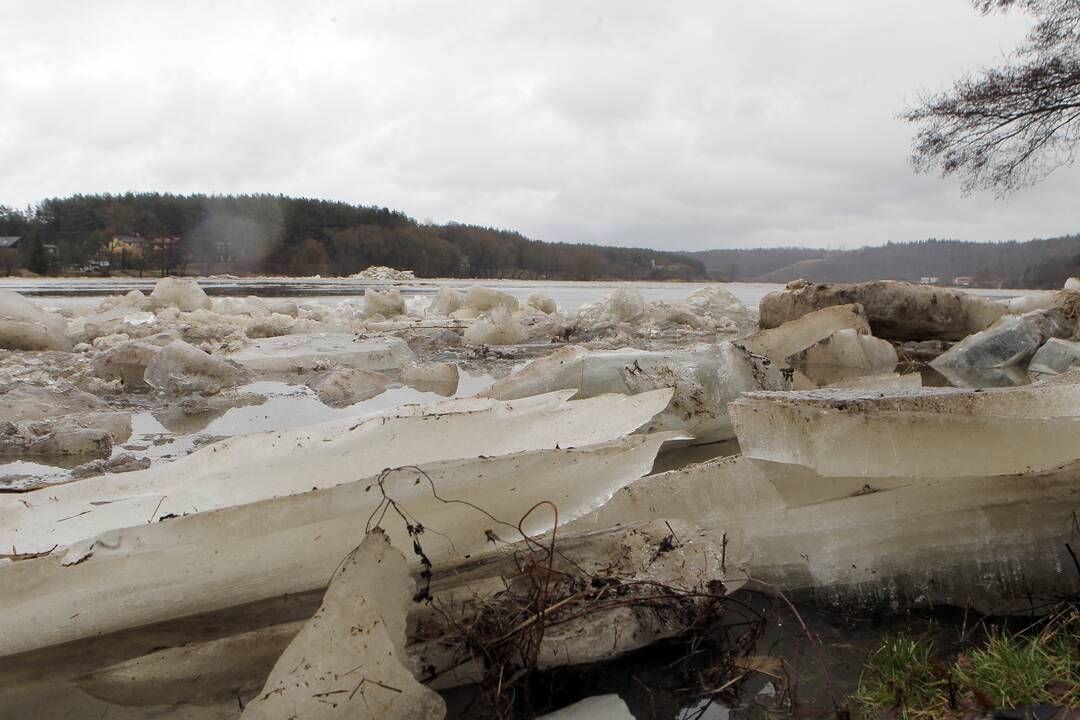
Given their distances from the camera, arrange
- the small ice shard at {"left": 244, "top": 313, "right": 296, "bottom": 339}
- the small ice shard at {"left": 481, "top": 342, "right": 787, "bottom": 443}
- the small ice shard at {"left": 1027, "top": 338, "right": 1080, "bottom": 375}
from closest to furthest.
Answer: the small ice shard at {"left": 481, "top": 342, "right": 787, "bottom": 443} < the small ice shard at {"left": 1027, "top": 338, "right": 1080, "bottom": 375} < the small ice shard at {"left": 244, "top": 313, "right": 296, "bottom": 339}

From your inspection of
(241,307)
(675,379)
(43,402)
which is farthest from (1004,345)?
(241,307)

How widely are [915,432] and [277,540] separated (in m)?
1.03

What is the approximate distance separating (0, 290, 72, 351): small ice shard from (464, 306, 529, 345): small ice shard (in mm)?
3007

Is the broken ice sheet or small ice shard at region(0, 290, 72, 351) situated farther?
small ice shard at region(0, 290, 72, 351)

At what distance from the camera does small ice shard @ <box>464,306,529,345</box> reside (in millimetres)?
6145

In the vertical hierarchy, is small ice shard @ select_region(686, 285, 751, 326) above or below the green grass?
above

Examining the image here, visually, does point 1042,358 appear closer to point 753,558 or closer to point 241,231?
point 753,558

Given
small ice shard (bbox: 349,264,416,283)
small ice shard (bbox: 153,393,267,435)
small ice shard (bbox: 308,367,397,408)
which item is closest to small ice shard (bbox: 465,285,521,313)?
small ice shard (bbox: 308,367,397,408)

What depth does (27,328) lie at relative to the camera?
5.14 m

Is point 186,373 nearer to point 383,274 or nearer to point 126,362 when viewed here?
point 126,362

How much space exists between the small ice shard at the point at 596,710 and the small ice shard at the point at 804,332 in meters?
2.84

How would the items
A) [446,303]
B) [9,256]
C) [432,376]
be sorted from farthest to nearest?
1. [9,256]
2. [446,303]
3. [432,376]

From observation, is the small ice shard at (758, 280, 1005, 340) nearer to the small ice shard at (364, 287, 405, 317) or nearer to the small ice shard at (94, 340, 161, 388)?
the small ice shard at (94, 340, 161, 388)

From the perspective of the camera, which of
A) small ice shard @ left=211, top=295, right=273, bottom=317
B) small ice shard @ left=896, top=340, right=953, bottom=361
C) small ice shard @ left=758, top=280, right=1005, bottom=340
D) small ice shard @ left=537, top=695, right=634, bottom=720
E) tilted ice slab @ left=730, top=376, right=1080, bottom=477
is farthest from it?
small ice shard @ left=211, top=295, right=273, bottom=317
